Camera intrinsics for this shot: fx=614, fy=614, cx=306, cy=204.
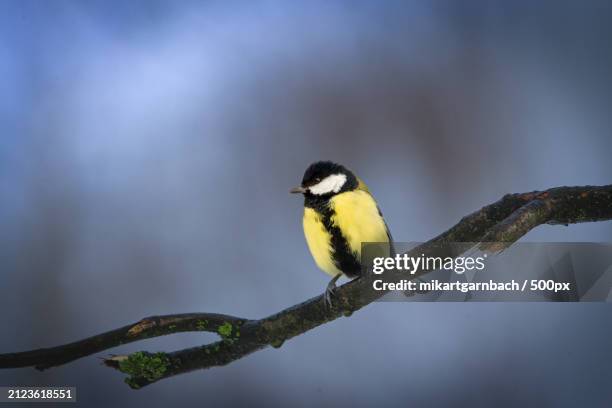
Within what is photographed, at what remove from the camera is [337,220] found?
1392mm

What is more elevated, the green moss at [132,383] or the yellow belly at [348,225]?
the yellow belly at [348,225]

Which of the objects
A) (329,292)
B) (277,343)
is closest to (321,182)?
(329,292)

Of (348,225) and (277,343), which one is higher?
(348,225)

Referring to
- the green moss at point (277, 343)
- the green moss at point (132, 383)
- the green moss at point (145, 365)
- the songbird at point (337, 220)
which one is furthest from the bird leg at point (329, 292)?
the green moss at point (132, 383)

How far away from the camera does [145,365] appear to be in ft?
4.97

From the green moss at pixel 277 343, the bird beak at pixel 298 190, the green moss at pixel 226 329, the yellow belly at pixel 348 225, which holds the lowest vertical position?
the green moss at pixel 277 343

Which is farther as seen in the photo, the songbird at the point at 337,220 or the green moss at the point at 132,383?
the green moss at the point at 132,383

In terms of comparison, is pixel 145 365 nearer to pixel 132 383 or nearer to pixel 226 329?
pixel 132 383

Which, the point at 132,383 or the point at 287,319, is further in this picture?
the point at 132,383

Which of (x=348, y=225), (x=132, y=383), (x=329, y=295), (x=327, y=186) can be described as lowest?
(x=132, y=383)

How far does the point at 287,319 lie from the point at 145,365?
39cm

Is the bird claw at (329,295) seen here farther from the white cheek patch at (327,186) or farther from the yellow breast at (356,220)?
the white cheek patch at (327,186)

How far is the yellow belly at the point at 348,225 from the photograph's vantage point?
1.39 metres

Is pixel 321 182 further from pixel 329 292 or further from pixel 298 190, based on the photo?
pixel 329 292
